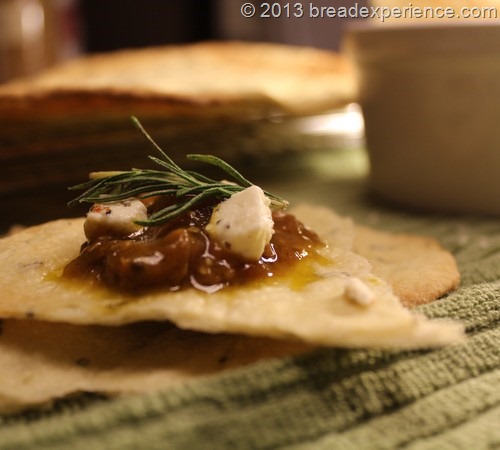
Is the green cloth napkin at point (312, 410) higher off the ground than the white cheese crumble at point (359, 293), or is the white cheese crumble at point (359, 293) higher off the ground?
the white cheese crumble at point (359, 293)

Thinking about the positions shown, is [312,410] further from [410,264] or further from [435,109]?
[435,109]

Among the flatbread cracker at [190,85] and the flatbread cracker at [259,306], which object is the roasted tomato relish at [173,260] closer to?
the flatbread cracker at [259,306]

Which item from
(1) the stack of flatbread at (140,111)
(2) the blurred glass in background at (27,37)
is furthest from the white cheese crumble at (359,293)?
(2) the blurred glass in background at (27,37)

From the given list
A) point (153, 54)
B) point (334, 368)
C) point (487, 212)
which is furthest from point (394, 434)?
point (153, 54)

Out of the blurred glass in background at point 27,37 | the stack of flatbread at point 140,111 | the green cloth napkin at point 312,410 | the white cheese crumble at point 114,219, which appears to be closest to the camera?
the green cloth napkin at point 312,410

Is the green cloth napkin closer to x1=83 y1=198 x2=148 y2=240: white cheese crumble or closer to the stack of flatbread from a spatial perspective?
x1=83 y1=198 x2=148 y2=240: white cheese crumble
